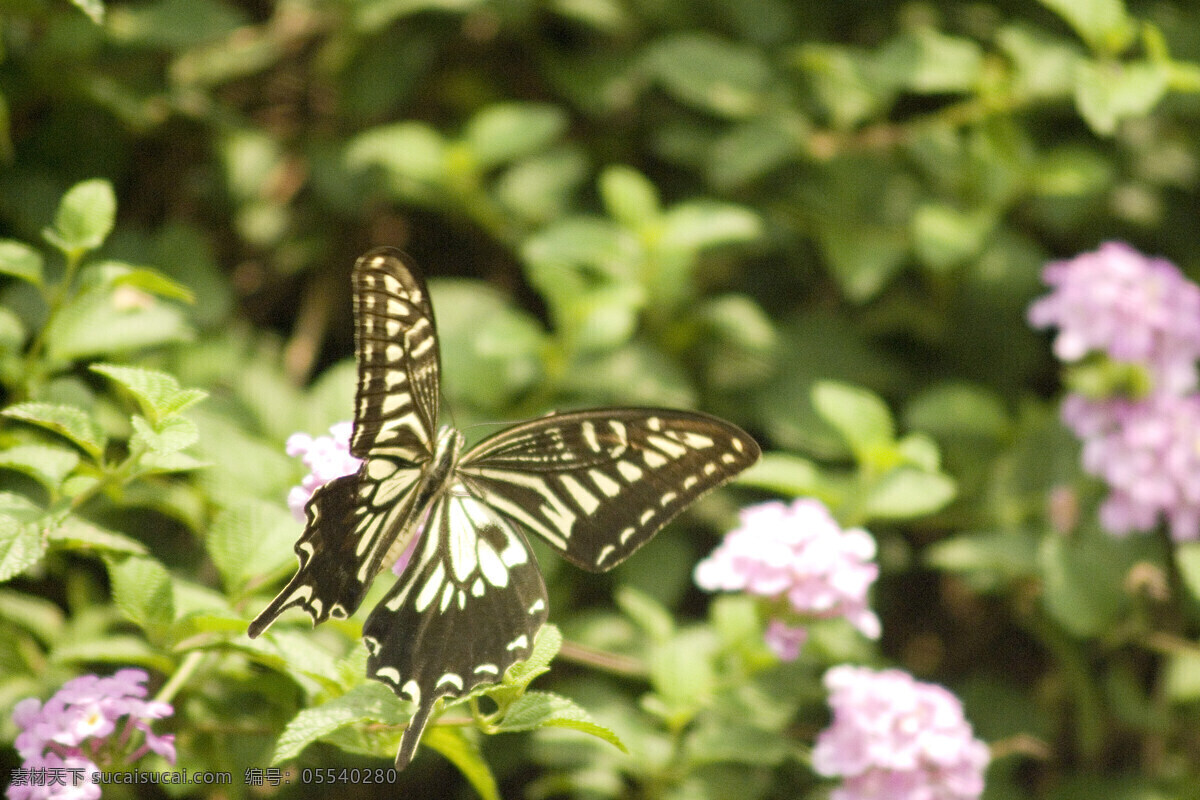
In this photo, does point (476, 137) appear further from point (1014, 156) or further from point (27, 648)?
point (27, 648)

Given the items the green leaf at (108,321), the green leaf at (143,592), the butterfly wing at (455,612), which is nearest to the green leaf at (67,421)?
the green leaf at (143,592)

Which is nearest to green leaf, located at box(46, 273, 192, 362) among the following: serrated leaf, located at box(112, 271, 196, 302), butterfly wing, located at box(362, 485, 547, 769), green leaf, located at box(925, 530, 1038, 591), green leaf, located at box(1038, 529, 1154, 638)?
serrated leaf, located at box(112, 271, 196, 302)

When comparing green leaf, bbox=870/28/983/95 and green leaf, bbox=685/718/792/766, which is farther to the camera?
green leaf, bbox=870/28/983/95

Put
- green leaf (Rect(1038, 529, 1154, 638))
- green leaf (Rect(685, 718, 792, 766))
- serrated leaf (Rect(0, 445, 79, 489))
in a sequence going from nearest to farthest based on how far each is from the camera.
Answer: serrated leaf (Rect(0, 445, 79, 489)) < green leaf (Rect(685, 718, 792, 766)) < green leaf (Rect(1038, 529, 1154, 638))

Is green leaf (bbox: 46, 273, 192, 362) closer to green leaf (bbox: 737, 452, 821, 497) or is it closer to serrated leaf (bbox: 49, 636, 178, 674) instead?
serrated leaf (bbox: 49, 636, 178, 674)

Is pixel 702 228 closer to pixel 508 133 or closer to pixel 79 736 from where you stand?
pixel 508 133

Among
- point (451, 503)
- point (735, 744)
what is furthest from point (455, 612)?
point (735, 744)

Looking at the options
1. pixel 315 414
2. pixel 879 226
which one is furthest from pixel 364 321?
pixel 879 226
